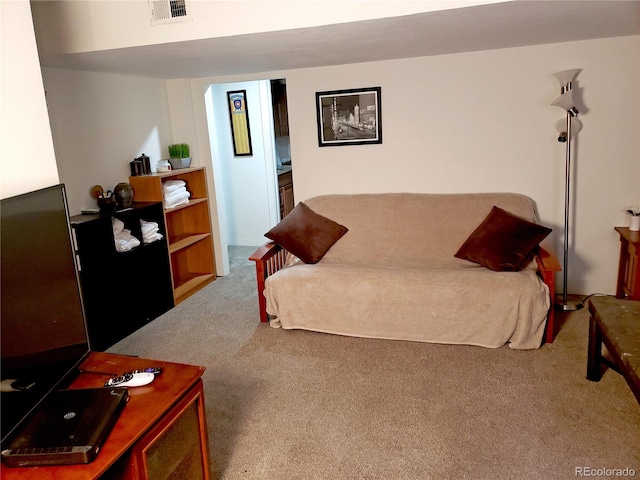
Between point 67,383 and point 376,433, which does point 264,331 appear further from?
point 67,383

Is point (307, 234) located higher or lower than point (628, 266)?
higher

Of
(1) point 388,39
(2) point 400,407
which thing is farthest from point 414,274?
(1) point 388,39

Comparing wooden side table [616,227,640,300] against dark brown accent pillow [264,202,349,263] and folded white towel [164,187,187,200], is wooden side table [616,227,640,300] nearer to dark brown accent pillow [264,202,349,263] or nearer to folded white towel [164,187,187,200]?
dark brown accent pillow [264,202,349,263]

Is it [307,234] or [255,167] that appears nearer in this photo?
[307,234]

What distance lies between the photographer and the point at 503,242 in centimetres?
330

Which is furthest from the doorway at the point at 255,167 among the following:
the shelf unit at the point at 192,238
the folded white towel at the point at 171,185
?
the folded white towel at the point at 171,185

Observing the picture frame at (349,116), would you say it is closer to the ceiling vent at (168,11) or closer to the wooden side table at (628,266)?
the ceiling vent at (168,11)

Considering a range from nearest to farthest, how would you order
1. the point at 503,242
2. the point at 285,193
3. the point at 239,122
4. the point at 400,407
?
the point at 400,407 → the point at 503,242 → the point at 239,122 → the point at 285,193

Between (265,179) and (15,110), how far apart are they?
13.0 feet

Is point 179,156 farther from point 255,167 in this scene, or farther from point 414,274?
point 414,274

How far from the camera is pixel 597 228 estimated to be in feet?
12.2

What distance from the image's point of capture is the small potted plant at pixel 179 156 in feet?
14.3
